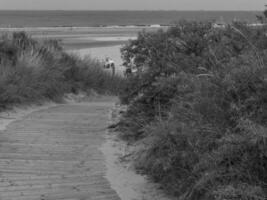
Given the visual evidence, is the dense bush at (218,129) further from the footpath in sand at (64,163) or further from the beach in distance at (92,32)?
the beach in distance at (92,32)

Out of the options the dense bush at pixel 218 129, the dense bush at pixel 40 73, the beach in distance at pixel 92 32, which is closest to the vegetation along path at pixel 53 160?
the dense bush at pixel 218 129

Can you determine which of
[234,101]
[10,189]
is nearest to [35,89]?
[10,189]

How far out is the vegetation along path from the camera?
5.92 m

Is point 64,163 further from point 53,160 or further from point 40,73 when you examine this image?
point 40,73

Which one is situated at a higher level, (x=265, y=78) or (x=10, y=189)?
(x=265, y=78)

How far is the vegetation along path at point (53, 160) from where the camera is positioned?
592 centimetres

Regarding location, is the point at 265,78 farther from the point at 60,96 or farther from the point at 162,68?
the point at 60,96

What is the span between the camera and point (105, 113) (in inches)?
484

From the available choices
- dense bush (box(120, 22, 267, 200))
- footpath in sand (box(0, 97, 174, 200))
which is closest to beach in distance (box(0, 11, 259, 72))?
dense bush (box(120, 22, 267, 200))

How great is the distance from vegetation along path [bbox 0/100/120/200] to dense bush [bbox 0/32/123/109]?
189cm

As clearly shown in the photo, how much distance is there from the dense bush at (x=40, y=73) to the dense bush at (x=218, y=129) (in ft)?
16.6

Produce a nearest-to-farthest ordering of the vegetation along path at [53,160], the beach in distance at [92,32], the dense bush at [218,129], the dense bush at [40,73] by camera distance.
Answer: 1. the dense bush at [218,129]
2. the vegetation along path at [53,160]
3. the dense bush at [40,73]
4. the beach in distance at [92,32]

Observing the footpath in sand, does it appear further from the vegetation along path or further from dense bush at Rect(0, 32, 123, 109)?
dense bush at Rect(0, 32, 123, 109)

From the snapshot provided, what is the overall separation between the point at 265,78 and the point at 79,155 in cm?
343
